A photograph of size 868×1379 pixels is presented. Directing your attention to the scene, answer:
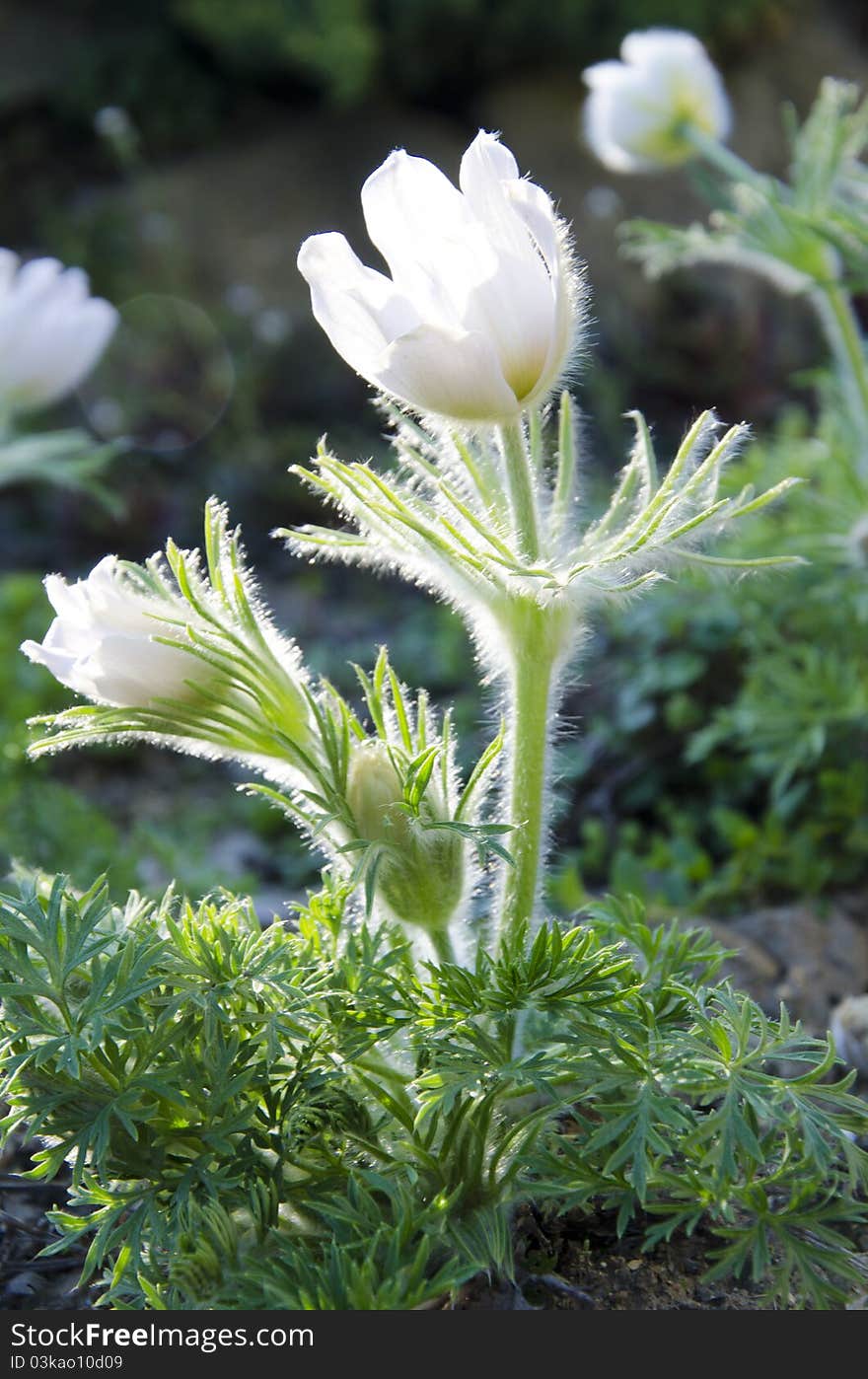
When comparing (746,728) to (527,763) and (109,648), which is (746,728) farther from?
(109,648)


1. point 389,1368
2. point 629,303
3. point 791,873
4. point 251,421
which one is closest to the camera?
point 389,1368

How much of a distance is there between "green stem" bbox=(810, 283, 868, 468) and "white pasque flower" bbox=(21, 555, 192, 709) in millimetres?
1500

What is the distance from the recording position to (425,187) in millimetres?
999

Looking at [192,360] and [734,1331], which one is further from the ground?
[192,360]

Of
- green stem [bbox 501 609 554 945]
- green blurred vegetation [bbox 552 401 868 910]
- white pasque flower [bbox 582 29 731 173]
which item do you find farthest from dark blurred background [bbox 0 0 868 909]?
green stem [bbox 501 609 554 945]

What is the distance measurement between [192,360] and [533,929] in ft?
13.1

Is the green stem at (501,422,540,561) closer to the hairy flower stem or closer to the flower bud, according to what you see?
the hairy flower stem

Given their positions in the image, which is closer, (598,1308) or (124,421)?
(598,1308)

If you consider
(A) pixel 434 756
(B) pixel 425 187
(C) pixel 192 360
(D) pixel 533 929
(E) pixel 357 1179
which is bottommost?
(E) pixel 357 1179

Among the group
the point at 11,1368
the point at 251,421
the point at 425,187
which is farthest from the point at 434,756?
the point at 251,421

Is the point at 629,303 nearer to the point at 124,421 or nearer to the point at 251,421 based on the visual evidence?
the point at 251,421

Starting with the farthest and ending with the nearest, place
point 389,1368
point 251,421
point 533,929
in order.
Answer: point 251,421
point 533,929
point 389,1368

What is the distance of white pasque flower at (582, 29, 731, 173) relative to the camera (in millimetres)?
2342

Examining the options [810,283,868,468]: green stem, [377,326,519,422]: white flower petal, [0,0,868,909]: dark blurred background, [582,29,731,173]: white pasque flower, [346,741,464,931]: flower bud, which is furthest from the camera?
[0,0,868,909]: dark blurred background
